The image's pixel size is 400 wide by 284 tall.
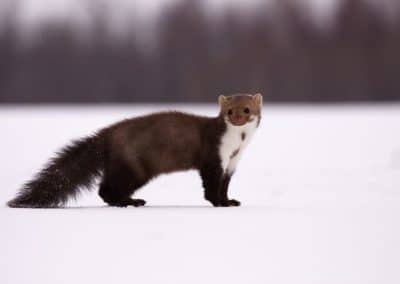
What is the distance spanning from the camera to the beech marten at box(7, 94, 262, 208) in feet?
24.6

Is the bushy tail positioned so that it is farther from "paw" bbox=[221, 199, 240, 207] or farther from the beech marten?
"paw" bbox=[221, 199, 240, 207]

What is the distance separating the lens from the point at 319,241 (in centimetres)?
545

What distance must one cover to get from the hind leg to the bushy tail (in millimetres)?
127

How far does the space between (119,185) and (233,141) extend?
109cm

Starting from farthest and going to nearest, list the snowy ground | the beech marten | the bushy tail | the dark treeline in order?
the dark treeline, the beech marten, the bushy tail, the snowy ground

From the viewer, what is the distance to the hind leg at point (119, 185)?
7500mm

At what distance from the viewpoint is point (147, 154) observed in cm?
753

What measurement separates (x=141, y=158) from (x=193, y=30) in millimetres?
25117

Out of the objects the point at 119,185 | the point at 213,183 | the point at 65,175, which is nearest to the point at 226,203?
the point at 213,183

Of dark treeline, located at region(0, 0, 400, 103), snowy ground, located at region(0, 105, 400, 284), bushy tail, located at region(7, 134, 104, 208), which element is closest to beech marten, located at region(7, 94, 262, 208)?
bushy tail, located at region(7, 134, 104, 208)

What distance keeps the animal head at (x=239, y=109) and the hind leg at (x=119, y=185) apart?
3.22 ft

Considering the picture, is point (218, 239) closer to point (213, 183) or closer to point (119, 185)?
point (213, 183)

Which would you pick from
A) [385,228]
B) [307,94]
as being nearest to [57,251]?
[385,228]

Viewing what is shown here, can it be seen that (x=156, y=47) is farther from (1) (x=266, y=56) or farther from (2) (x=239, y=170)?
(2) (x=239, y=170)
